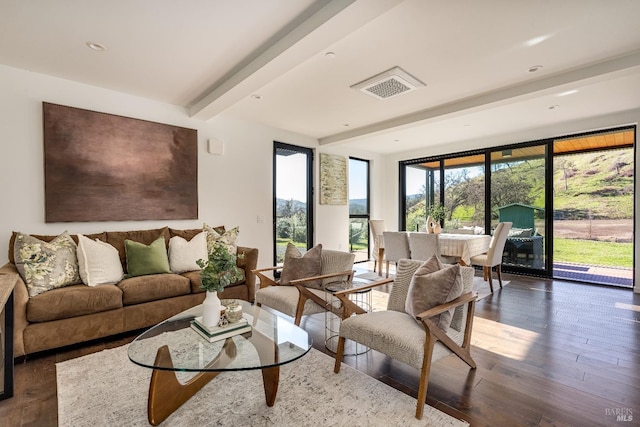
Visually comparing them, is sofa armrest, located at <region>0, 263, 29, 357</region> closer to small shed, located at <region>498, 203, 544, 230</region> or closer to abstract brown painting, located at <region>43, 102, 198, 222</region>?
abstract brown painting, located at <region>43, 102, 198, 222</region>

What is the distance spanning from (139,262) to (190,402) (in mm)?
1853

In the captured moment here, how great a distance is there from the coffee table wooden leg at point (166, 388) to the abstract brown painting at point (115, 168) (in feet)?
8.18

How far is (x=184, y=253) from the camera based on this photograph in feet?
11.8

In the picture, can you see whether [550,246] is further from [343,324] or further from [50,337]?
[50,337]

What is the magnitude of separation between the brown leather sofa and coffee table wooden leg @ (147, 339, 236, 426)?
138cm

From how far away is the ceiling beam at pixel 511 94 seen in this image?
2.86m

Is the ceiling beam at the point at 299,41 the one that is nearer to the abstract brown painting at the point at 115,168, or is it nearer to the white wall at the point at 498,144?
the abstract brown painting at the point at 115,168

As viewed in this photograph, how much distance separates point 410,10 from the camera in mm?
2174

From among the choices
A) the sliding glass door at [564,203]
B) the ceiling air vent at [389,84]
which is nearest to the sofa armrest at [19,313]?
the ceiling air vent at [389,84]

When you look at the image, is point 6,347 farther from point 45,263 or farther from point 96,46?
point 96,46

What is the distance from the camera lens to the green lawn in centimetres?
563

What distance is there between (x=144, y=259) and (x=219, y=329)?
1.82m

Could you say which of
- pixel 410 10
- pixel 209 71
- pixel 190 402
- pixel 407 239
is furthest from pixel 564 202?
pixel 190 402

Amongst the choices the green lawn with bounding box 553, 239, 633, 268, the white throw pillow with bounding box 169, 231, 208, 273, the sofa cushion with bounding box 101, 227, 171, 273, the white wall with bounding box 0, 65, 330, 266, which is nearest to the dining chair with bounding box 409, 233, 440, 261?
the white wall with bounding box 0, 65, 330, 266
